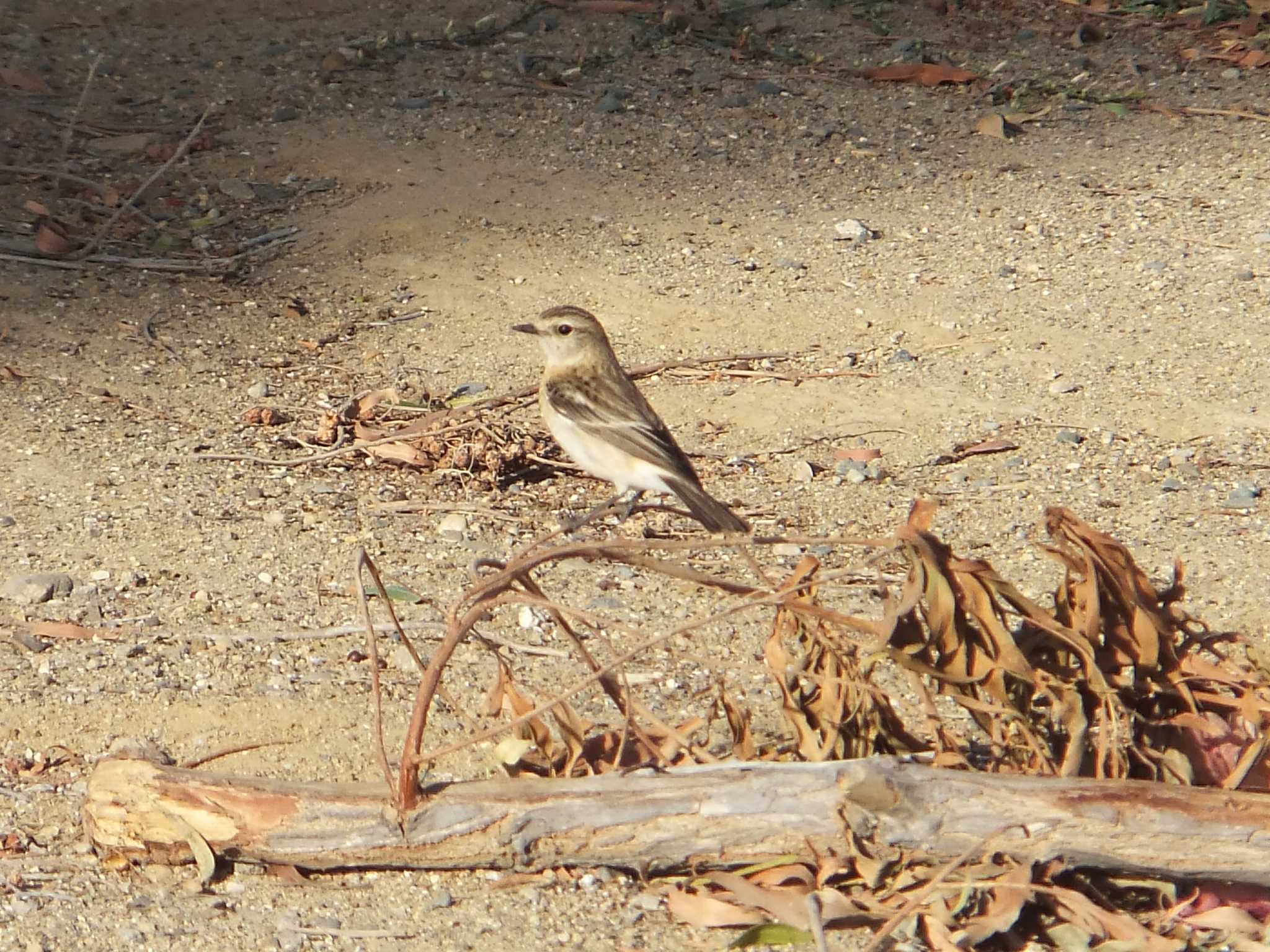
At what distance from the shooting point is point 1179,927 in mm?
3764

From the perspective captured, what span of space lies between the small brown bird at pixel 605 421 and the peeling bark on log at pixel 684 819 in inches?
64.9

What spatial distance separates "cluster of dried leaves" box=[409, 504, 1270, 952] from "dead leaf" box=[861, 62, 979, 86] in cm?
714

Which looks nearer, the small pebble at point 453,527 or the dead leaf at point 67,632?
the dead leaf at point 67,632

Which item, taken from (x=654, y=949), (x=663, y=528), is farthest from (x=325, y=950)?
(x=663, y=528)

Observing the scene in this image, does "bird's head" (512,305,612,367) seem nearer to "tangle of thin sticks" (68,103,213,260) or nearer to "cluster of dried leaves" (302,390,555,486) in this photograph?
"cluster of dried leaves" (302,390,555,486)

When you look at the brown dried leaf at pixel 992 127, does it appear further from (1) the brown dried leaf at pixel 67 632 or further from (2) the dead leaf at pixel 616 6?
(1) the brown dried leaf at pixel 67 632

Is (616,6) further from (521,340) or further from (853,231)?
(521,340)

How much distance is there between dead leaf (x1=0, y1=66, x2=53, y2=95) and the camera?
31.9 ft

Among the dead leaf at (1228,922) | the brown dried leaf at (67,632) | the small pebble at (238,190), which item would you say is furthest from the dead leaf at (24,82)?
the dead leaf at (1228,922)

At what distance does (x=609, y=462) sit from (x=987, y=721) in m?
Answer: 2.18

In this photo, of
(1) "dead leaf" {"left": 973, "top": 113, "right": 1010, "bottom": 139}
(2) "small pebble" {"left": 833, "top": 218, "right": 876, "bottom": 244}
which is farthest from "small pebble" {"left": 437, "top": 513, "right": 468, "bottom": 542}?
(1) "dead leaf" {"left": 973, "top": 113, "right": 1010, "bottom": 139}

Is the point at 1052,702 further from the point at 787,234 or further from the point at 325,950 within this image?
the point at 787,234

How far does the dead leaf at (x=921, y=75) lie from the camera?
10.6 m

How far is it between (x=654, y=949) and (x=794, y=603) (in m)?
0.87
